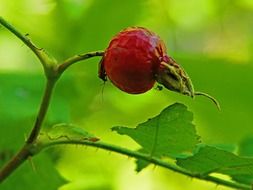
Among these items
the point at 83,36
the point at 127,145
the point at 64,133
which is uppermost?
the point at 83,36

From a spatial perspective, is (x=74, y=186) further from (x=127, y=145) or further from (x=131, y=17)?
(x=131, y=17)

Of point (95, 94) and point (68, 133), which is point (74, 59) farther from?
point (95, 94)

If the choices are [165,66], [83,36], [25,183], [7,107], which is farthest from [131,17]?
[165,66]

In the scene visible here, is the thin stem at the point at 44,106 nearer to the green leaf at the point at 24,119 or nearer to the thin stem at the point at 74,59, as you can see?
the thin stem at the point at 74,59

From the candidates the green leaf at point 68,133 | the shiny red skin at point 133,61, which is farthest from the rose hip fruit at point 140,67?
the green leaf at point 68,133

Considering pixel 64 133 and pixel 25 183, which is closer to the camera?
pixel 64 133
